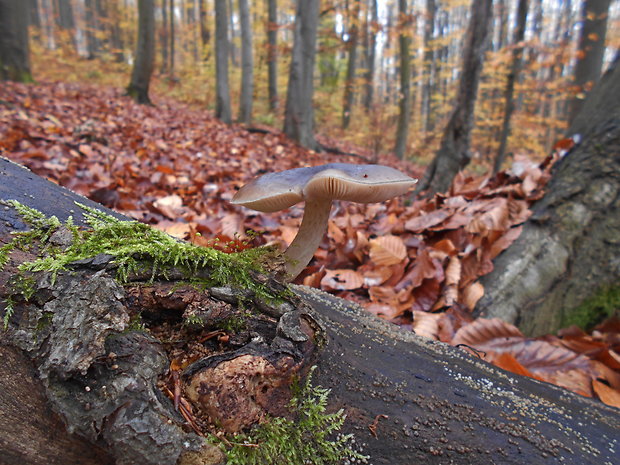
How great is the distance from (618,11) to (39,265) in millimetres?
22665

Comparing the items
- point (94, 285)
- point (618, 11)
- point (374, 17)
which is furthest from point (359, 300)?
point (618, 11)

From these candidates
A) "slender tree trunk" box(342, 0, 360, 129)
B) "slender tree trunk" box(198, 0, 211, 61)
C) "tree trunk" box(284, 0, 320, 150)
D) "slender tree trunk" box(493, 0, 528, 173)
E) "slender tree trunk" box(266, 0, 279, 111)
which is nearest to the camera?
"slender tree trunk" box(493, 0, 528, 173)

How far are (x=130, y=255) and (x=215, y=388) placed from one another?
1.22 feet

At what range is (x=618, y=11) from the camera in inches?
634

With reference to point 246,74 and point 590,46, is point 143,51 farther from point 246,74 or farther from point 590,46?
point 590,46

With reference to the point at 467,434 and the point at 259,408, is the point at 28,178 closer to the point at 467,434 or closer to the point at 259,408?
the point at 259,408

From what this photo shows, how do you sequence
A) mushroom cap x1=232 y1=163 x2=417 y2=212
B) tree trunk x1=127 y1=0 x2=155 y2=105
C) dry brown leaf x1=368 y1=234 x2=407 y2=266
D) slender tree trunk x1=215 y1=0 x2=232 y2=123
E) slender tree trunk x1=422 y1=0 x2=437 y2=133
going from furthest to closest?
slender tree trunk x1=422 y1=0 x2=437 y2=133 → slender tree trunk x1=215 y1=0 x2=232 y2=123 → tree trunk x1=127 y1=0 x2=155 y2=105 → dry brown leaf x1=368 y1=234 x2=407 y2=266 → mushroom cap x1=232 y1=163 x2=417 y2=212

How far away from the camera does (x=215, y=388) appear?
0.79 m

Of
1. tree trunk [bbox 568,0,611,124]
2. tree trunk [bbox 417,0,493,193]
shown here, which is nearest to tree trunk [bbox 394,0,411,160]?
tree trunk [bbox 568,0,611,124]

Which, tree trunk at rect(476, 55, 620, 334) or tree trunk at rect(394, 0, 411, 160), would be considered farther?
tree trunk at rect(394, 0, 411, 160)

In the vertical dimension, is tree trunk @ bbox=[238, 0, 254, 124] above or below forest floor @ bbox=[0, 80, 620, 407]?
above

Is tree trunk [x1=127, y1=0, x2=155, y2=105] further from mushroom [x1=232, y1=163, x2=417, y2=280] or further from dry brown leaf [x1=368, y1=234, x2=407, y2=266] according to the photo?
mushroom [x1=232, y1=163, x2=417, y2=280]

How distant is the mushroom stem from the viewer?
4.58 ft

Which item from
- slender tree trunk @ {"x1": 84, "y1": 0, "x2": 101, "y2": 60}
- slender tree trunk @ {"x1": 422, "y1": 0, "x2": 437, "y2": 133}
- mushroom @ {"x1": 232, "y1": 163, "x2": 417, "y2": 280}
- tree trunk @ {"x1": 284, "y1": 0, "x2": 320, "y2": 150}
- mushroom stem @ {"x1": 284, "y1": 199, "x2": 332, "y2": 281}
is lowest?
mushroom stem @ {"x1": 284, "y1": 199, "x2": 332, "y2": 281}
